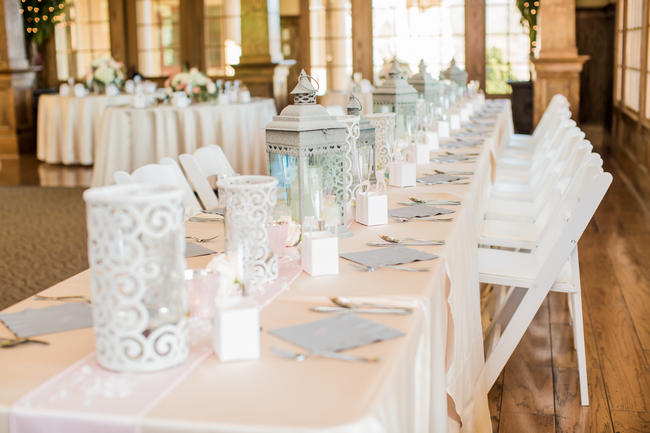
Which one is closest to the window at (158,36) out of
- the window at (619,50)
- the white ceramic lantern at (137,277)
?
the window at (619,50)

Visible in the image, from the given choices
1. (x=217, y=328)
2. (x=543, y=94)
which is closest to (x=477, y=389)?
(x=217, y=328)

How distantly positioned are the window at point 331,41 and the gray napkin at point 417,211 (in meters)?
10.3

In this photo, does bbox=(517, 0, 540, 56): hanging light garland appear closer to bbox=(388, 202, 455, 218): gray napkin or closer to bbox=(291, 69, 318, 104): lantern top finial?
bbox=(388, 202, 455, 218): gray napkin

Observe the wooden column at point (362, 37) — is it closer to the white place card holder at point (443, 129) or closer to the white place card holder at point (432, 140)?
the white place card holder at point (443, 129)

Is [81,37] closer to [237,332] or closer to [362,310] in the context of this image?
[362,310]

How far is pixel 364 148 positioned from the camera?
2.75 m

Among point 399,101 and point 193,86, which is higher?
point 193,86

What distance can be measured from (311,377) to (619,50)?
10.3 meters

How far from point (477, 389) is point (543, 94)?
8.01m

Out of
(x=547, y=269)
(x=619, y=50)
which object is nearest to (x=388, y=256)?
(x=547, y=269)

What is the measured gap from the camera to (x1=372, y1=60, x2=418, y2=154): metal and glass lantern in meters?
3.94

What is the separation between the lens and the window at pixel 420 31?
40.6 feet

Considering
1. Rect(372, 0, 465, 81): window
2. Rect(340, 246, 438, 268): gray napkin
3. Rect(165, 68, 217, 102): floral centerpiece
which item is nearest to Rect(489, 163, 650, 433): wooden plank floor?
Rect(340, 246, 438, 268): gray napkin

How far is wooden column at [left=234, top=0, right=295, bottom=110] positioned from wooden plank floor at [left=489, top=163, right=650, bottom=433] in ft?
22.9
